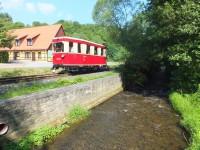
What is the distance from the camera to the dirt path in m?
12.1

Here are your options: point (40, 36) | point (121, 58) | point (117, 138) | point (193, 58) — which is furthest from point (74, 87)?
point (40, 36)

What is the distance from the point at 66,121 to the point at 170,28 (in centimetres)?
997

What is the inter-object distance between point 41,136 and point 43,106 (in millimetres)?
1545

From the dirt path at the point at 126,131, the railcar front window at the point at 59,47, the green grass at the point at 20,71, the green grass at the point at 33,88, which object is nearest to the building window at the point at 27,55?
the green grass at the point at 20,71

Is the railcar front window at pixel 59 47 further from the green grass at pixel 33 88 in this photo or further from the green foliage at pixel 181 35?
the green foliage at pixel 181 35

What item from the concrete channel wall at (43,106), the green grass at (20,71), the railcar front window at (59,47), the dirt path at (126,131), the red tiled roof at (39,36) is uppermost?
the red tiled roof at (39,36)

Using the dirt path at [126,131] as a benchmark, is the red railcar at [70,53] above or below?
above

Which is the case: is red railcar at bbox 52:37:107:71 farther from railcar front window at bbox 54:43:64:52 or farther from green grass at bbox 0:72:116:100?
green grass at bbox 0:72:116:100

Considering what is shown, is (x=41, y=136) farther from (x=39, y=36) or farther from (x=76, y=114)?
(x=39, y=36)

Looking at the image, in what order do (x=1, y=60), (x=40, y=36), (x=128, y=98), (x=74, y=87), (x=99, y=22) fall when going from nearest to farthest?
(x=74, y=87) → (x=128, y=98) → (x=1, y=60) → (x=40, y=36) → (x=99, y=22)

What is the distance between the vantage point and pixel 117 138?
43.0 feet

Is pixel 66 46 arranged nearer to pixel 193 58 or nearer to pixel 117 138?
pixel 193 58

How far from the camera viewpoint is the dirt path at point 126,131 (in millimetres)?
12141

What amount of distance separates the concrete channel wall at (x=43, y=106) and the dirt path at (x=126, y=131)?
100cm
